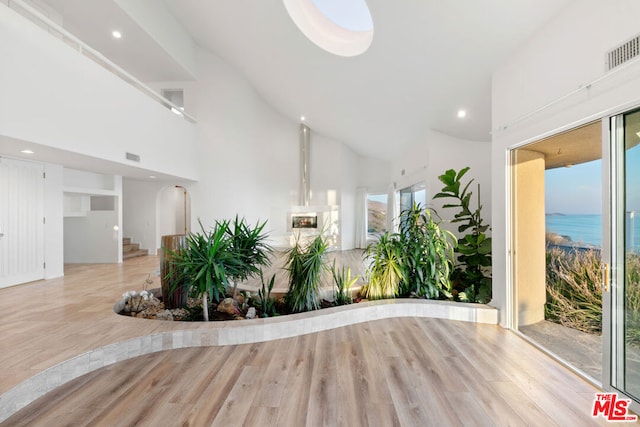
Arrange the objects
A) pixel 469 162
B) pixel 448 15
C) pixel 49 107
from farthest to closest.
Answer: pixel 469 162
pixel 49 107
pixel 448 15

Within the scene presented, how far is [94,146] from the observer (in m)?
4.42

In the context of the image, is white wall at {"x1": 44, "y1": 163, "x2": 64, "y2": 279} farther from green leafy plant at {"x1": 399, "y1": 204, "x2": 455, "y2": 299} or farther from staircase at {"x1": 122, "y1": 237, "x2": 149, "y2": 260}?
green leafy plant at {"x1": 399, "y1": 204, "x2": 455, "y2": 299}

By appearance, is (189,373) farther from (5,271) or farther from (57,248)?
(57,248)

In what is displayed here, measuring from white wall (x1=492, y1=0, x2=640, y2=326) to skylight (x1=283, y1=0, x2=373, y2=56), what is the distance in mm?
2355

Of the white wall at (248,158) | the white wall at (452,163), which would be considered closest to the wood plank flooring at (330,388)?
the white wall at (452,163)

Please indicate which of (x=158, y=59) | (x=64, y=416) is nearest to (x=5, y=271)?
(x=64, y=416)

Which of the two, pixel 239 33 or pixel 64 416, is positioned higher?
pixel 239 33

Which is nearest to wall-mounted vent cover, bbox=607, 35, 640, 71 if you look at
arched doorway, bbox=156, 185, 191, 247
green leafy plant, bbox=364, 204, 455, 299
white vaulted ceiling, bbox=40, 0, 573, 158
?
white vaulted ceiling, bbox=40, 0, 573, 158

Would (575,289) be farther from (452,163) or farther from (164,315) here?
(164,315)

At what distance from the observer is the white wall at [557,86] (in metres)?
2.01

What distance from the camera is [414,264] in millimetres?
4133

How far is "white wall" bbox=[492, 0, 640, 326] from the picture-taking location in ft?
6.61

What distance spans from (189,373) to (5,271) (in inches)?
181

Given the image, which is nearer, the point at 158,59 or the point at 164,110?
the point at 164,110
